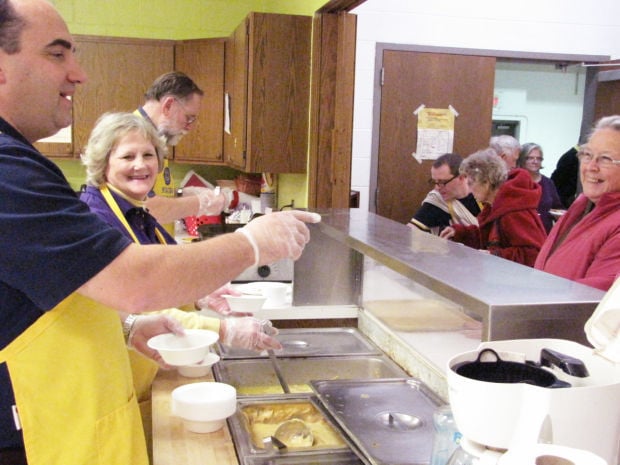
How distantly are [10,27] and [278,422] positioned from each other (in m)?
1.13

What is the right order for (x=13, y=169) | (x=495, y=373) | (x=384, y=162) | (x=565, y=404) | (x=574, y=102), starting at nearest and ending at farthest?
(x=565, y=404), (x=495, y=373), (x=13, y=169), (x=384, y=162), (x=574, y=102)

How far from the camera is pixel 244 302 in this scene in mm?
2229

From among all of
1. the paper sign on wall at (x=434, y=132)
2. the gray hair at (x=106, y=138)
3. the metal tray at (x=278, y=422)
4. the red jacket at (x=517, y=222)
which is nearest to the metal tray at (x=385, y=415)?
the metal tray at (x=278, y=422)

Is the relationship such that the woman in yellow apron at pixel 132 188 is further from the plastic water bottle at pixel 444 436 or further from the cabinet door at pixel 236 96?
the cabinet door at pixel 236 96

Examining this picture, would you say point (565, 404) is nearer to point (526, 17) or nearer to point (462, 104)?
point (462, 104)

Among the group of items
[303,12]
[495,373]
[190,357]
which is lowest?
[190,357]

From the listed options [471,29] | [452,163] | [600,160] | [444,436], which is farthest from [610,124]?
[471,29]

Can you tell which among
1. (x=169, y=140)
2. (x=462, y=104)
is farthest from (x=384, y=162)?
(x=169, y=140)

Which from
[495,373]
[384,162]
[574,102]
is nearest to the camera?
[495,373]

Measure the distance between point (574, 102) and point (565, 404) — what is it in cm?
618

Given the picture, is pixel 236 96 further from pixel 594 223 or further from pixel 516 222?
pixel 594 223

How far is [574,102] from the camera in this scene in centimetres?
641

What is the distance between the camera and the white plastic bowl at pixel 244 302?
2.22 meters

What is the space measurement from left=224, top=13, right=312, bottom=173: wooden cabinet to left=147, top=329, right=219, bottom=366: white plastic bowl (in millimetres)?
1752
